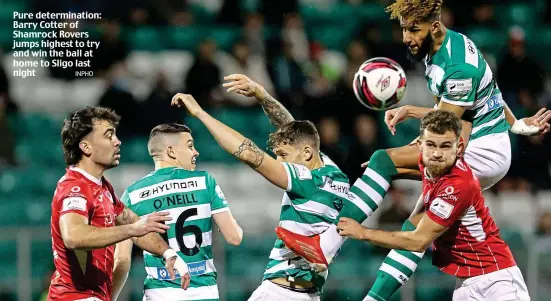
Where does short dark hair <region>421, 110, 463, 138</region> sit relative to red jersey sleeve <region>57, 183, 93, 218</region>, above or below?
above

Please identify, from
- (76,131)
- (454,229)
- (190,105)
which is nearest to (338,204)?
(454,229)

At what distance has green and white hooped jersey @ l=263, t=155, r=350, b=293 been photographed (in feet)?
22.0

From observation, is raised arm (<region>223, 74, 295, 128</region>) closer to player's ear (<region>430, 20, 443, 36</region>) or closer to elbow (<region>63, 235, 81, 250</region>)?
player's ear (<region>430, 20, 443, 36</region>)

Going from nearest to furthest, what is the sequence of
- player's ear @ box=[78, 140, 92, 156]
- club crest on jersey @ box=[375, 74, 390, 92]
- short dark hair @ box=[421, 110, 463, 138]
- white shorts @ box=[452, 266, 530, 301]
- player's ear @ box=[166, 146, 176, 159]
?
short dark hair @ box=[421, 110, 463, 138], player's ear @ box=[78, 140, 92, 156], white shorts @ box=[452, 266, 530, 301], player's ear @ box=[166, 146, 176, 159], club crest on jersey @ box=[375, 74, 390, 92]

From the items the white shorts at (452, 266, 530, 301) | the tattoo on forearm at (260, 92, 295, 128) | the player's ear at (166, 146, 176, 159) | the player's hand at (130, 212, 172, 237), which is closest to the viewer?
the player's hand at (130, 212, 172, 237)

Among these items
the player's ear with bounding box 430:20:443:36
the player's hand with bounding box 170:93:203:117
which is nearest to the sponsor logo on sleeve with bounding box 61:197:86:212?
the player's hand with bounding box 170:93:203:117

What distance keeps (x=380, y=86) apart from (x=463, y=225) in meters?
1.31

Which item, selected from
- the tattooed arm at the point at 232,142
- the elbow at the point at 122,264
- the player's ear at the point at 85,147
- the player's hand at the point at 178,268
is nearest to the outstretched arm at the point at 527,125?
the tattooed arm at the point at 232,142

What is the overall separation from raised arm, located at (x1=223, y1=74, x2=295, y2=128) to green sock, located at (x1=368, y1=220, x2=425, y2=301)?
56.2 inches

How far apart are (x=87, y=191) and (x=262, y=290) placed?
4.99 ft

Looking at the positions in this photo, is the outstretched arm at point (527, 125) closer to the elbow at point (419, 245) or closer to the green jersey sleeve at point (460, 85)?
the green jersey sleeve at point (460, 85)

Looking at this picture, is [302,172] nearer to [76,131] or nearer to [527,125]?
[76,131]

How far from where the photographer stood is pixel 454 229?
6.49 meters

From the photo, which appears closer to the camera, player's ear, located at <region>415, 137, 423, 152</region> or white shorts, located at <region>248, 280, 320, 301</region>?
player's ear, located at <region>415, 137, 423, 152</region>
